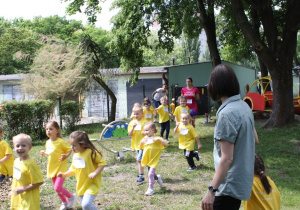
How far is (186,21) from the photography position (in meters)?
16.5

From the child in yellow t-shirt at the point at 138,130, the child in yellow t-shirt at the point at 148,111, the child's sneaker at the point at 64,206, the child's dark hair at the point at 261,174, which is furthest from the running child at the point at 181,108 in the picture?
the child's dark hair at the point at 261,174

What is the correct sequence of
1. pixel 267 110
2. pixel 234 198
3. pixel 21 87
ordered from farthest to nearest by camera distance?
pixel 21 87
pixel 267 110
pixel 234 198

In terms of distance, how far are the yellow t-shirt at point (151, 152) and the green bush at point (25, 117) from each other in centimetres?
716

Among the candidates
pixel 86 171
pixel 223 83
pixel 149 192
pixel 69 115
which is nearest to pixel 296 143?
pixel 149 192

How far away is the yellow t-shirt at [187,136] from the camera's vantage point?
6.96 metres

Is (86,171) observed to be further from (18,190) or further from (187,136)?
(187,136)

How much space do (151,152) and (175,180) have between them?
1.07m

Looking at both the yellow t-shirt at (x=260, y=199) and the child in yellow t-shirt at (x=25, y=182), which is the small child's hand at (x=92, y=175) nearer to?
the child in yellow t-shirt at (x=25, y=182)

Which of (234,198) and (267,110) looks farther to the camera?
(267,110)

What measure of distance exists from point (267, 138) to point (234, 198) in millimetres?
8541

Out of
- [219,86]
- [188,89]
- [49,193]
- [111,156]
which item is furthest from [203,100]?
[219,86]

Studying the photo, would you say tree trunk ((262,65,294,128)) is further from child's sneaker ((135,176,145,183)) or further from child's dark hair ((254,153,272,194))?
child's dark hair ((254,153,272,194))

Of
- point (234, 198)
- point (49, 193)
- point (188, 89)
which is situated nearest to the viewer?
point (234, 198)

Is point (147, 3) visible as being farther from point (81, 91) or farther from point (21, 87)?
point (21, 87)
